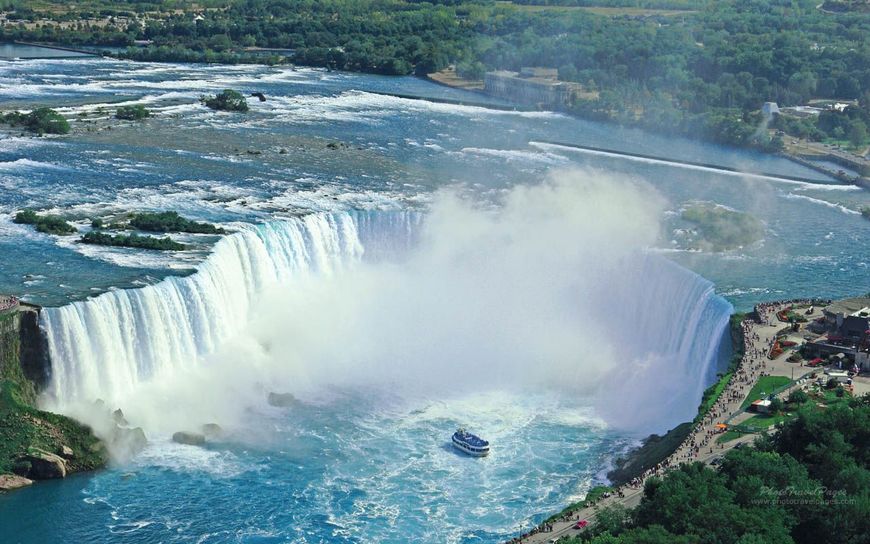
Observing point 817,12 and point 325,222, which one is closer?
point 325,222

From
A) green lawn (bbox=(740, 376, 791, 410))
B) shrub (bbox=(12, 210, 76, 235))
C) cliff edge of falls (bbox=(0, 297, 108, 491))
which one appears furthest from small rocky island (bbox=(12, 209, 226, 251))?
green lawn (bbox=(740, 376, 791, 410))

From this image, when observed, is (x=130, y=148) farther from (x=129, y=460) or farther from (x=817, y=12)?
(x=817, y=12)

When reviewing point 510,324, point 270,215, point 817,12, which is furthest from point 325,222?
point 817,12

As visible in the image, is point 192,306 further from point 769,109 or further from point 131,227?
point 769,109

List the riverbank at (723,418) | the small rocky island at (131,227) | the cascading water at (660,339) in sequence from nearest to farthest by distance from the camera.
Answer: the riverbank at (723,418) < the cascading water at (660,339) < the small rocky island at (131,227)

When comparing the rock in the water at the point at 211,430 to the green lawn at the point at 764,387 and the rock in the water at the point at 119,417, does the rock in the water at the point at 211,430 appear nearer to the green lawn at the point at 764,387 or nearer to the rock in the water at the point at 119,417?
the rock in the water at the point at 119,417

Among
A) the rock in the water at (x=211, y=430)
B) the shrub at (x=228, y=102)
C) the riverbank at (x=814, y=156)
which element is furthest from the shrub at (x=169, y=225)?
the riverbank at (x=814, y=156)

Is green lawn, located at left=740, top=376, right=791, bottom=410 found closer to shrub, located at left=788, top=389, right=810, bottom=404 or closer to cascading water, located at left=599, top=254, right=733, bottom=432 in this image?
shrub, located at left=788, top=389, right=810, bottom=404
